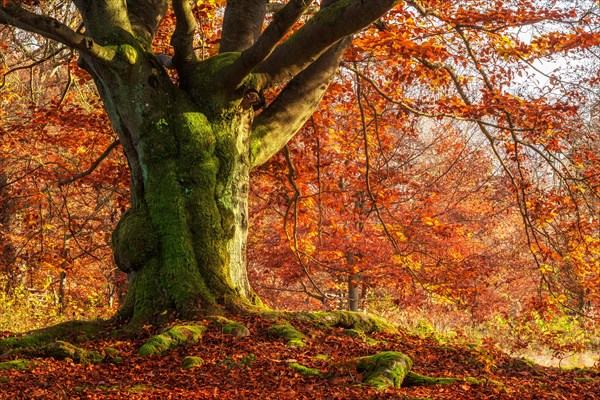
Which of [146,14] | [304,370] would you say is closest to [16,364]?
[304,370]

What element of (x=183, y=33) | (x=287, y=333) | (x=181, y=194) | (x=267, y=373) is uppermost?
(x=183, y=33)

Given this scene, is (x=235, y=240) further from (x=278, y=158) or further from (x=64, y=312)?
(x=64, y=312)

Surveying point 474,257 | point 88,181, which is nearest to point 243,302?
point 88,181

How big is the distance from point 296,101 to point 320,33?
6.25 ft

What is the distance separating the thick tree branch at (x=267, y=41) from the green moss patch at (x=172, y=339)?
2.68 metres

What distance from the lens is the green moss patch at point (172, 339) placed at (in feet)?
17.4

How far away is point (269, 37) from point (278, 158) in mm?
5056

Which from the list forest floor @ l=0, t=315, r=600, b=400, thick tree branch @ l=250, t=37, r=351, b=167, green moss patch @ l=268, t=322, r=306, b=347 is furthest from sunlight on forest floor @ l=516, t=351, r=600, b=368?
green moss patch @ l=268, t=322, r=306, b=347

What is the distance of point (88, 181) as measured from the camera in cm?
1095

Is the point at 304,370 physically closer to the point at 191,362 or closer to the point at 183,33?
the point at 191,362

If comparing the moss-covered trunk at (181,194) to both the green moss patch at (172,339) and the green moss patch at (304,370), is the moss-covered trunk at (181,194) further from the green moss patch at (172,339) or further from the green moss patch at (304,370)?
the green moss patch at (304,370)

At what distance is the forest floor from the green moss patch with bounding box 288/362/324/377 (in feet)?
0.10

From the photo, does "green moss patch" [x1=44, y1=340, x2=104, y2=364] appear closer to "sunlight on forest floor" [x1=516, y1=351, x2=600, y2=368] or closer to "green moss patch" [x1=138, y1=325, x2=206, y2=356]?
"green moss patch" [x1=138, y1=325, x2=206, y2=356]

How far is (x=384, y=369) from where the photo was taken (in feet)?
15.7
